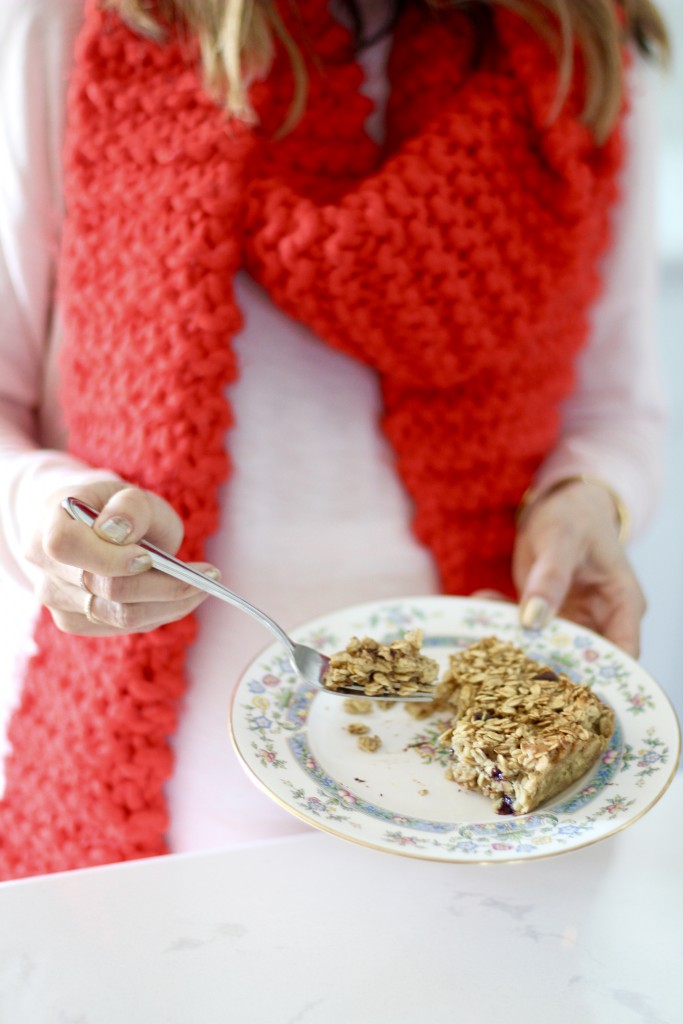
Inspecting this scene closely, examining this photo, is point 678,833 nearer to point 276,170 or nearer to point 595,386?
point 595,386

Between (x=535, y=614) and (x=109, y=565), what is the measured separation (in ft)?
1.17

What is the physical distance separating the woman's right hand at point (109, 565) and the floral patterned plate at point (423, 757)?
0.29ft

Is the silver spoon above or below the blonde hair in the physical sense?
below

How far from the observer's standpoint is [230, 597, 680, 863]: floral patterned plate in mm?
534

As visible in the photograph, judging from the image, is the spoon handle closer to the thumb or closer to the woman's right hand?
the woman's right hand

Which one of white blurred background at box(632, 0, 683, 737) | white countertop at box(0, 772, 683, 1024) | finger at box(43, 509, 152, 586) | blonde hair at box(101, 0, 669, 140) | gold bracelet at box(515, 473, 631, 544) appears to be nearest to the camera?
Answer: white countertop at box(0, 772, 683, 1024)

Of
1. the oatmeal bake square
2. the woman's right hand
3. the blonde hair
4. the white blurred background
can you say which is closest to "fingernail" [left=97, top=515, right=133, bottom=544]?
the woman's right hand

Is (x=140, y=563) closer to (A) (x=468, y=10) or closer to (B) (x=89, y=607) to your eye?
(B) (x=89, y=607)

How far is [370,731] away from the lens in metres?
0.65

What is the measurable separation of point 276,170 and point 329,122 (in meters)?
0.08

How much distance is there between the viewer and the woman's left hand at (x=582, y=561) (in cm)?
80

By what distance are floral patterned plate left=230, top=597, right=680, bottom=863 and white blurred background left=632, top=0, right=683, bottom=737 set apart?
927mm

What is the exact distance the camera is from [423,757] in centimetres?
63

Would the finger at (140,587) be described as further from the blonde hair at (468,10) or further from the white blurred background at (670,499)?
the white blurred background at (670,499)
